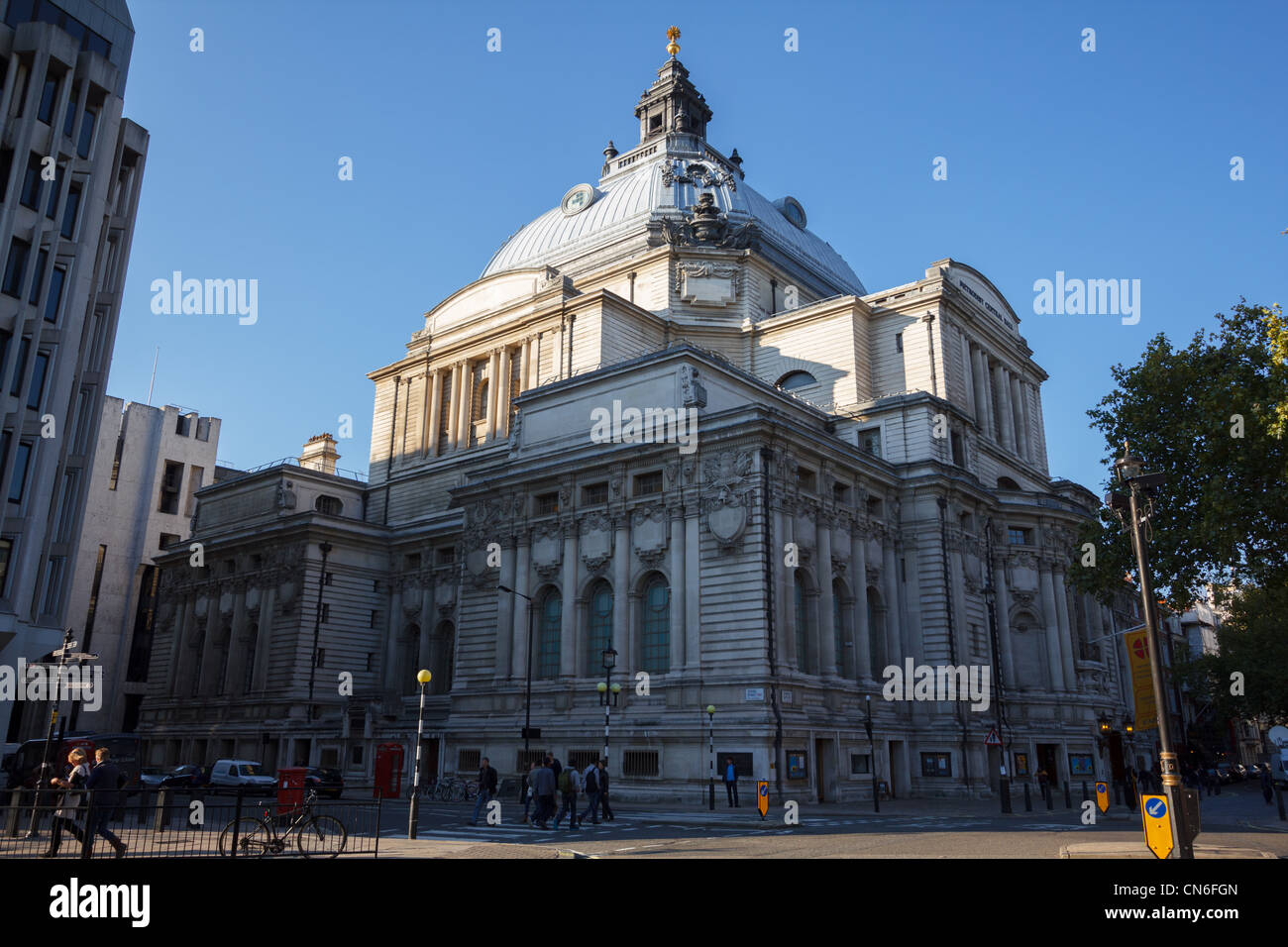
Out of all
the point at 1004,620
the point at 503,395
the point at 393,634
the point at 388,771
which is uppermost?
the point at 503,395

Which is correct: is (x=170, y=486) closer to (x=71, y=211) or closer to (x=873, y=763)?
(x=71, y=211)

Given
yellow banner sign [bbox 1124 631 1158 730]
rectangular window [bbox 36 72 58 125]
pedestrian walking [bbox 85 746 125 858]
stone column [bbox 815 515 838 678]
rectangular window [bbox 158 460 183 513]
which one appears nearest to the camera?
pedestrian walking [bbox 85 746 125 858]

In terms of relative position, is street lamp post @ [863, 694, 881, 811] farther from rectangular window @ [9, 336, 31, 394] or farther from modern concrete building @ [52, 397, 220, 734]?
Result: modern concrete building @ [52, 397, 220, 734]

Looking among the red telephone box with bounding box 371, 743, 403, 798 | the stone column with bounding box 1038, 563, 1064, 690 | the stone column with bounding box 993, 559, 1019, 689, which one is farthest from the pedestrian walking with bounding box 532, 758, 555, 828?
the stone column with bounding box 1038, 563, 1064, 690

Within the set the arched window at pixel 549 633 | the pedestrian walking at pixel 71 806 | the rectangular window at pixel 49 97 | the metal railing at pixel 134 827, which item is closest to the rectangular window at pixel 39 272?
the rectangular window at pixel 49 97

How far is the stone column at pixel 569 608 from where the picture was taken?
44.1 meters

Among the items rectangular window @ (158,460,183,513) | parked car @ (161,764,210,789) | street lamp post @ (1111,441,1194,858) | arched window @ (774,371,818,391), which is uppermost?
arched window @ (774,371,818,391)

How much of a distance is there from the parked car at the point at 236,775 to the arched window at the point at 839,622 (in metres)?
26.0

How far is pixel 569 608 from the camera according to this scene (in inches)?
1768

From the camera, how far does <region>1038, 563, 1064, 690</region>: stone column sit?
51438 millimetres

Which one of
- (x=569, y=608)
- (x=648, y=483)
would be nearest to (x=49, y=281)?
(x=569, y=608)

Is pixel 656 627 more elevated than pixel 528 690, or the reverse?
pixel 656 627

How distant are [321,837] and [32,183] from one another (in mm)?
31031

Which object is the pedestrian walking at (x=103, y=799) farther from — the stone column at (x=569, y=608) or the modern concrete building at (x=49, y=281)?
the stone column at (x=569, y=608)
